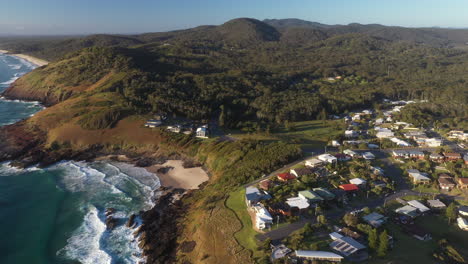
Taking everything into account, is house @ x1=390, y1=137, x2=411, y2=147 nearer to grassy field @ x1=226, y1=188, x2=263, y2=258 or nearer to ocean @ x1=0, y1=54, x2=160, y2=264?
grassy field @ x1=226, y1=188, x2=263, y2=258

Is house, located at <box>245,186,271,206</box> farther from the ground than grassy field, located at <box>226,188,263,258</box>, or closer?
farther from the ground

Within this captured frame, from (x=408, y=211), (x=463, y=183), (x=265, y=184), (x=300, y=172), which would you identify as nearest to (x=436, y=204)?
(x=408, y=211)

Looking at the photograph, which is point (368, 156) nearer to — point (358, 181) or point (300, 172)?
point (358, 181)

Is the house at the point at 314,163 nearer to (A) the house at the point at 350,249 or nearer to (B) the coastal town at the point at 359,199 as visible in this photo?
(B) the coastal town at the point at 359,199

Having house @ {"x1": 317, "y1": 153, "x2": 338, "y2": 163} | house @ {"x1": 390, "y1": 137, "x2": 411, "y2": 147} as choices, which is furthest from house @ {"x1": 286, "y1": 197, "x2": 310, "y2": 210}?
house @ {"x1": 390, "y1": 137, "x2": 411, "y2": 147}

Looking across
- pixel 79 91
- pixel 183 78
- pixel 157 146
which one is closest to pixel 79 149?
pixel 157 146

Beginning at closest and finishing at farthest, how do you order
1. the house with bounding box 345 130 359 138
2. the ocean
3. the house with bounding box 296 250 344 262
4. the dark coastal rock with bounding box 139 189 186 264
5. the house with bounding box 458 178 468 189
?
the house with bounding box 296 250 344 262, the dark coastal rock with bounding box 139 189 186 264, the ocean, the house with bounding box 458 178 468 189, the house with bounding box 345 130 359 138

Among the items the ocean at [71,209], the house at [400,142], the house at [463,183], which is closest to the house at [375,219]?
the house at [463,183]
